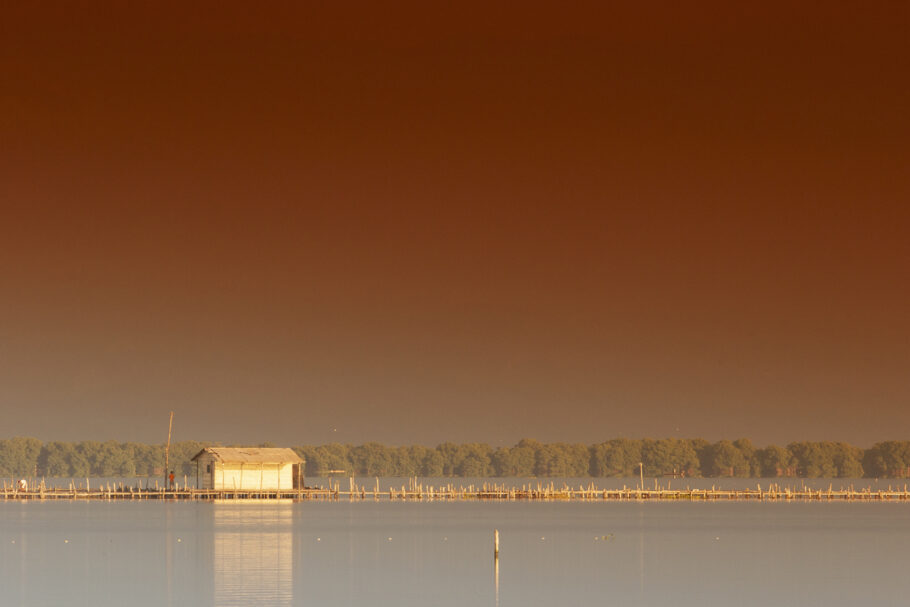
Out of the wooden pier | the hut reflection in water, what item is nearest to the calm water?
the hut reflection in water

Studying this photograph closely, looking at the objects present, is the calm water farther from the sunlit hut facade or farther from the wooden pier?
the wooden pier

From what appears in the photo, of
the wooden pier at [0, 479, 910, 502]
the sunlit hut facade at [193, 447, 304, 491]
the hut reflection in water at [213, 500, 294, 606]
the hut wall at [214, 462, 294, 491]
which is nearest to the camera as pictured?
the hut reflection in water at [213, 500, 294, 606]

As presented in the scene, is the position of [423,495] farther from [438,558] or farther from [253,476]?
[438,558]

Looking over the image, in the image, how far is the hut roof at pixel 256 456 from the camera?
11019 centimetres

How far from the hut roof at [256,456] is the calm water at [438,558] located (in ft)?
13.0

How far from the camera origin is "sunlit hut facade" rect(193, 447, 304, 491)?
362ft

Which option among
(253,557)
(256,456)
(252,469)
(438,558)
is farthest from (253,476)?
(438,558)

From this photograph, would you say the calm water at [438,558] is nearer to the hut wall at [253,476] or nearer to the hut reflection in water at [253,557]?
the hut reflection in water at [253,557]

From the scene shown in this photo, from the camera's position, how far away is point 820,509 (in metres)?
121

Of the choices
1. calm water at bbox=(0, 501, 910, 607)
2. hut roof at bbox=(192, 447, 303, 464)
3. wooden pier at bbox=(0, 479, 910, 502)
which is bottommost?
calm water at bbox=(0, 501, 910, 607)

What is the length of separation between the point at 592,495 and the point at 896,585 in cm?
7986

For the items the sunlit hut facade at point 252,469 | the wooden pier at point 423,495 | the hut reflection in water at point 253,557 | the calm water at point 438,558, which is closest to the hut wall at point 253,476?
the sunlit hut facade at point 252,469

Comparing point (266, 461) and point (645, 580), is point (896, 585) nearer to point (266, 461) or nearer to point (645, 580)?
point (645, 580)

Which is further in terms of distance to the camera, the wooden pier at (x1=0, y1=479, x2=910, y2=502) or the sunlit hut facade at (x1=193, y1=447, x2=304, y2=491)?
the wooden pier at (x1=0, y1=479, x2=910, y2=502)
